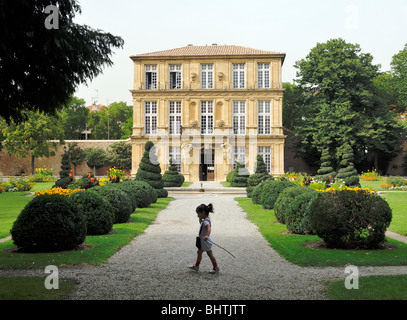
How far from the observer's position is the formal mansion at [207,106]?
43.0 m

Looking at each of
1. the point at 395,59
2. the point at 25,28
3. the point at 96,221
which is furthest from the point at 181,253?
the point at 395,59

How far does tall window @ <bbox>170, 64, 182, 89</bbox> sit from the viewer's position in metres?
44.2

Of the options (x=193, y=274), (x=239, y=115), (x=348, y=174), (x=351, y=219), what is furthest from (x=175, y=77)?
(x=193, y=274)

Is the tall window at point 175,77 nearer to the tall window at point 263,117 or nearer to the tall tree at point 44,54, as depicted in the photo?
the tall window at point 263,117

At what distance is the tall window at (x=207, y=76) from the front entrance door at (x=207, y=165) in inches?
263

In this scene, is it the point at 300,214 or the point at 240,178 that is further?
the point at 240,178

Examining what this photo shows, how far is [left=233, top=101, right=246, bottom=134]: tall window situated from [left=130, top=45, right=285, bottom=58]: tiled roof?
501 centimetres

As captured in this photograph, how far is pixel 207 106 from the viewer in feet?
144

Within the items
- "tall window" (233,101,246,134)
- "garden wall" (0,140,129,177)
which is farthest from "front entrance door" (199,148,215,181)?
"garden wall" (0,140,129,177)

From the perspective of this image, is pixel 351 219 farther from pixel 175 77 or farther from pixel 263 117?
pixel 175 77

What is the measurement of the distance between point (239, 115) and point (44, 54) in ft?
126

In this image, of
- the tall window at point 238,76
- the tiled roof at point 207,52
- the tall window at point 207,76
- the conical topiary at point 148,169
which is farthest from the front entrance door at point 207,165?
the conical topiary at point 148,169

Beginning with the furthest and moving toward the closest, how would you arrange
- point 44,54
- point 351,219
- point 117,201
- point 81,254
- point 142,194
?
1. point 142,194
2. point 117,201
3. point 351,219
4. point 81,254
5. point 44,54

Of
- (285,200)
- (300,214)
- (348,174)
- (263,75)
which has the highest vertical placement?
(263,75)
